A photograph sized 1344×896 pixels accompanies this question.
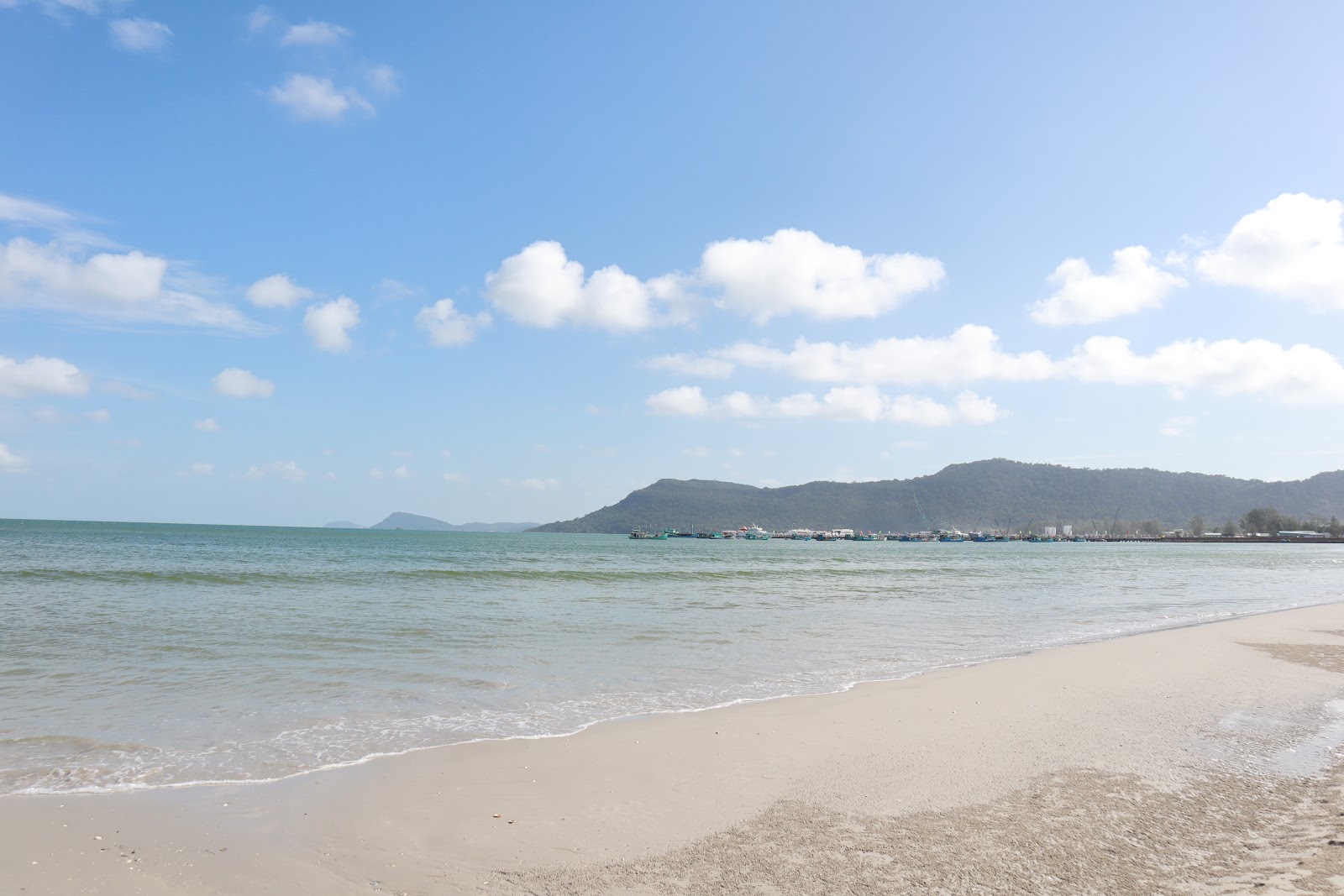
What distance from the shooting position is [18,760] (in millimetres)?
6445

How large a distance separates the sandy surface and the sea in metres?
0.90

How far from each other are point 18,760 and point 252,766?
6.75ft

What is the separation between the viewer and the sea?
7.28m

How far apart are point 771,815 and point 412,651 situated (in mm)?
9108

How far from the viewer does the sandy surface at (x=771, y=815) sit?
4.23 metres

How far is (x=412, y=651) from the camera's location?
41.4 ft

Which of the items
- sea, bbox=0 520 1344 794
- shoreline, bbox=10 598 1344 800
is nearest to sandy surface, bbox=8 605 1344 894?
shoreline, bbox=10 598 1344 800

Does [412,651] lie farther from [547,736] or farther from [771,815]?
[771,815]

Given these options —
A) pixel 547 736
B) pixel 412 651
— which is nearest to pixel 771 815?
pixel 547 736

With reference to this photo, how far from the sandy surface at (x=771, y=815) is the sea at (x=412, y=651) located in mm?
904

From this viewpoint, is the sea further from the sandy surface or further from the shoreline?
the sandy surface

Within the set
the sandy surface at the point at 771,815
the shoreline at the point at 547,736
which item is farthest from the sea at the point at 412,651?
the sandy surface at the point at 771,815

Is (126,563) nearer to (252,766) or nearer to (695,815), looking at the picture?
(252,766)

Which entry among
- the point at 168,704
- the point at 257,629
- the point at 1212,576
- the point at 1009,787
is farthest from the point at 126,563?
the point at 1212,576
